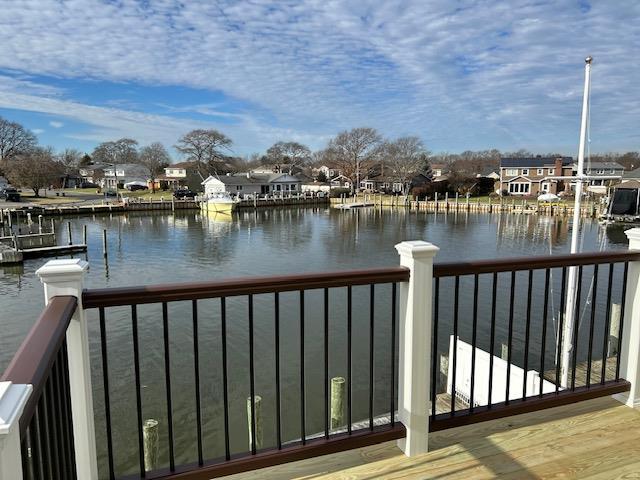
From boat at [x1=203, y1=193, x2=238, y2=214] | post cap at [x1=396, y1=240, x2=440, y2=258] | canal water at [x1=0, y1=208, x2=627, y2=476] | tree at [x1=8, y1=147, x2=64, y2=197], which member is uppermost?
tree at [x1=8, y1=147, x2=64, y2=197]

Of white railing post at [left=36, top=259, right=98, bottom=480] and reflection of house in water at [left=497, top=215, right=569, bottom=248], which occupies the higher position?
white railing post at [left=36, top=259, right=98, bottom=480]

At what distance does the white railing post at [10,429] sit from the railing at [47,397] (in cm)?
6

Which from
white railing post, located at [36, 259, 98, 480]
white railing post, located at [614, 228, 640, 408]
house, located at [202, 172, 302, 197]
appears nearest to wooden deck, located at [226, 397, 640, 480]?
white railing post, located at [614, 228, 640, 408]

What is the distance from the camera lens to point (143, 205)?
1876 inches

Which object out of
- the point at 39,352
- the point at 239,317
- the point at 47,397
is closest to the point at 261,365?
the point at 239,317

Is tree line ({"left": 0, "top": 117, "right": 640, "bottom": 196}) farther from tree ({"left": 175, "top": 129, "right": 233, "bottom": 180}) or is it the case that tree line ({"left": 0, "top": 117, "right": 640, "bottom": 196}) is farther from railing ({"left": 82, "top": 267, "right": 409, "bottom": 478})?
railing ({"left": 82, "top": 267, "right": 409, "bottom": 478})

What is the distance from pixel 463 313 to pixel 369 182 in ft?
185

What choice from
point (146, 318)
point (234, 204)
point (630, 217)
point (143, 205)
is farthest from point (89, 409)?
point (143, 205)

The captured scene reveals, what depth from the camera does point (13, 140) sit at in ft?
196

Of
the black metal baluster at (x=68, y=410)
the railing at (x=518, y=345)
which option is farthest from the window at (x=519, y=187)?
the black metal baluster at (x=68, y=410)

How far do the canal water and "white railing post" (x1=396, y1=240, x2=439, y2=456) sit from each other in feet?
16.8

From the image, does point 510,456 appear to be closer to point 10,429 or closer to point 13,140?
point 10,429

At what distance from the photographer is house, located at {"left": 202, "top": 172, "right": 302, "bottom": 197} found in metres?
56.5

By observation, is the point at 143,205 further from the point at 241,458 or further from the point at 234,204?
the point at 241,458
